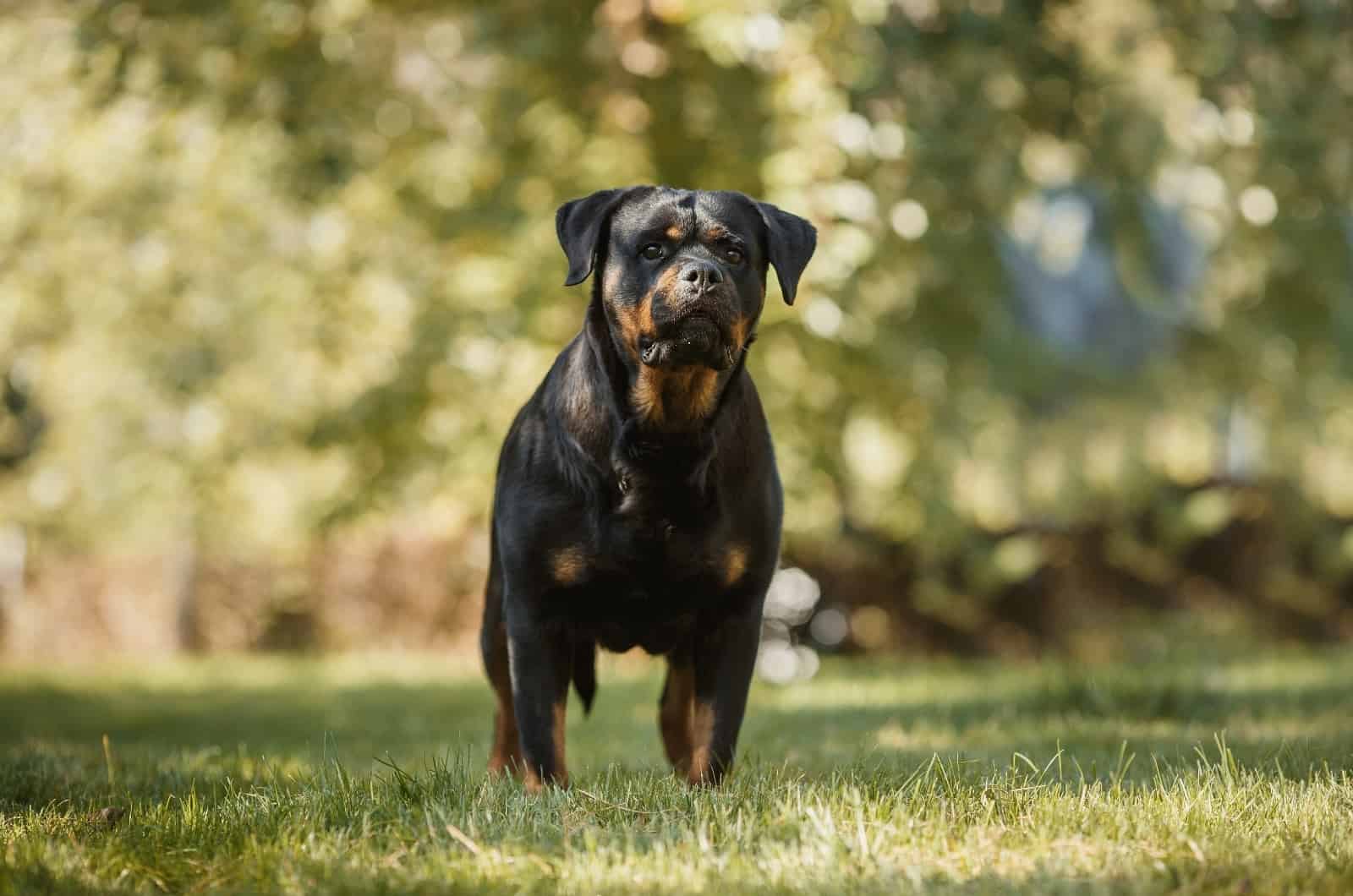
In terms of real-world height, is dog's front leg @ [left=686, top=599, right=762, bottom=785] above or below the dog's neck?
below

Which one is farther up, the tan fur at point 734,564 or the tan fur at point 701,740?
the tan fur at point 734,564

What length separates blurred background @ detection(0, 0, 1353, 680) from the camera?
8.36m

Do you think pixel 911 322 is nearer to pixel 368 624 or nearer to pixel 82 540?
pixel 368 624

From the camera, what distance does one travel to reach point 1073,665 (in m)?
8.38

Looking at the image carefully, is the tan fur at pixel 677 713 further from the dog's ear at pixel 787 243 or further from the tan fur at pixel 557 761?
the dog's ear at pixel 787 243

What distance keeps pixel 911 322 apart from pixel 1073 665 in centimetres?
257

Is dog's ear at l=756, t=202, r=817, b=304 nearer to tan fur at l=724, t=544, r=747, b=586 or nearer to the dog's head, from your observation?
the dog's head

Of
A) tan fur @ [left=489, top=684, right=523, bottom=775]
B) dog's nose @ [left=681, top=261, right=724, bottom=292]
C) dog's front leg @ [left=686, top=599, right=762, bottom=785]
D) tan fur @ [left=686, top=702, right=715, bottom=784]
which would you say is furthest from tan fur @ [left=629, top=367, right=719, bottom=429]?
tan fur @ [left=489, top=684, right=523, bottom=775]

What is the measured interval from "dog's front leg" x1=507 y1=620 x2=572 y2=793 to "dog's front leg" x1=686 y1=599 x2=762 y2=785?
1.32ft

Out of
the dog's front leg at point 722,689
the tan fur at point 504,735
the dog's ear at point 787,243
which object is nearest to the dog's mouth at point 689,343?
the dog's ear at point 787,243

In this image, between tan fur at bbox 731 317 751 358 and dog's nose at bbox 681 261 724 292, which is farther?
tan fur at bbox 731 317 751 358

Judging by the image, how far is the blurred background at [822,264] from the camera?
27.4ft

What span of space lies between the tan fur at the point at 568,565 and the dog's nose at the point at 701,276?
2.72ft

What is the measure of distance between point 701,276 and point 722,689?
1.21m
